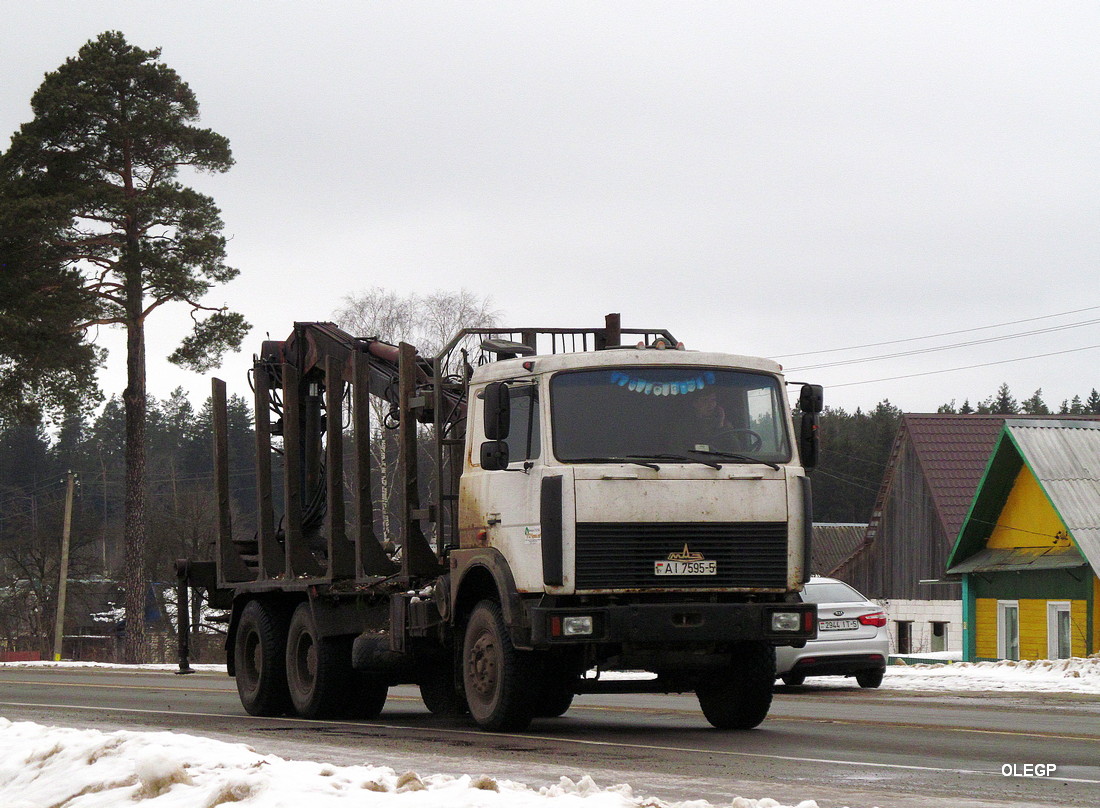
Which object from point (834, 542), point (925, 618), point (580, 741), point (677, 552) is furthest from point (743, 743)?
point (834, 542)

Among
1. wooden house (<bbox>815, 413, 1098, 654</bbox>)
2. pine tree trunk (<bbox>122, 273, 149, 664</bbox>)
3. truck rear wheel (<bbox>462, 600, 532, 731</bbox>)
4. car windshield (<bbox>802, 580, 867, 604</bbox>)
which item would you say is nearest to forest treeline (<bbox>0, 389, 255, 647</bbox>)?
pine tree trunk (<bbox>122, 273, 149, 664</bbox>)

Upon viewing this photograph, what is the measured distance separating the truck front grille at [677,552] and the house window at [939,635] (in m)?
32.9

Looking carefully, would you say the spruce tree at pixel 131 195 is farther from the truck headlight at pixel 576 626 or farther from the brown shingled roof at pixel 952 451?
the truck headlight at pixel 576 626

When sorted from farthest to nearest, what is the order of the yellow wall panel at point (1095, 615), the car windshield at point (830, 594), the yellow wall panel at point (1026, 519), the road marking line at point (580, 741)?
the yellow wall panel at point (1026, 519)
the yellow wall panel at point (1095, 615)
the car windshield at point (830, 594)
the road marking line at point (580, 741)

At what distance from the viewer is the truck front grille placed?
12273mm

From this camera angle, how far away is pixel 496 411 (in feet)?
41.5

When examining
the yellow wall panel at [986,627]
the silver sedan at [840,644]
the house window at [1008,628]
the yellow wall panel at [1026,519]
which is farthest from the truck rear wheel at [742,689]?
the yellow wall panel at [986,627]

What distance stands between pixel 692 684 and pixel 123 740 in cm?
544

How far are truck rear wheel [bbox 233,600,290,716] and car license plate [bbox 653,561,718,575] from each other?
5823mm

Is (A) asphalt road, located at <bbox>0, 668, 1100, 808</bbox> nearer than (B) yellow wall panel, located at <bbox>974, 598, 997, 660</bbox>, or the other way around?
(A) asphalt road, located at <bbox>0, 668, 1100, 808</bbox>

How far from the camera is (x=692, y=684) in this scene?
1377 centimetres

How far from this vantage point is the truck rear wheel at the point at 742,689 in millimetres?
13453

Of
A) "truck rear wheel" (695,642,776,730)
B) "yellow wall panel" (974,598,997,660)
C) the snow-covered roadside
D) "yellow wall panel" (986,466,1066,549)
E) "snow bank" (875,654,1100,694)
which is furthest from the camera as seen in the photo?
"yellow wall panel" (974,598,997,660)

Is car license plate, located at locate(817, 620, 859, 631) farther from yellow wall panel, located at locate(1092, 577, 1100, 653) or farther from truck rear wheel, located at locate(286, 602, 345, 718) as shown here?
yellow wall panel, located at locate(1092, 577, 1100, 653)
